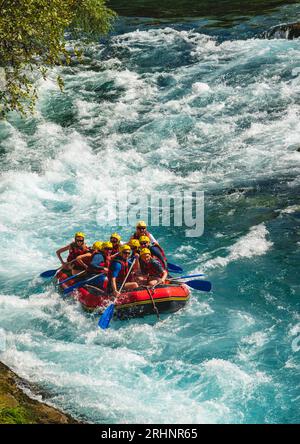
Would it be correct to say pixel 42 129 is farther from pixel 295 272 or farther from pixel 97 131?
pixel 295 272

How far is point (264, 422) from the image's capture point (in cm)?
978

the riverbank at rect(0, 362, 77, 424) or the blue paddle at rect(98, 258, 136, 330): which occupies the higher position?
the riverbank at rect(0, 362, 77, 424)

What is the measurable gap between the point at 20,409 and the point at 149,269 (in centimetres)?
520

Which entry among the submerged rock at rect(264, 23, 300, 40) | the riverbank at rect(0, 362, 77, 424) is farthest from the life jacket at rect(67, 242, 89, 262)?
the submerged rock at rect(264, 23, 300, 40)

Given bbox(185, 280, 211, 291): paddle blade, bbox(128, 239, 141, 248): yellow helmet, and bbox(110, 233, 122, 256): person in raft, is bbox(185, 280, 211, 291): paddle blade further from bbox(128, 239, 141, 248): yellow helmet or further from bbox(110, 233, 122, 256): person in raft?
bbox(110, 233, 122, 256): person in raft

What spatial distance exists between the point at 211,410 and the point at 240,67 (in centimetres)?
1591

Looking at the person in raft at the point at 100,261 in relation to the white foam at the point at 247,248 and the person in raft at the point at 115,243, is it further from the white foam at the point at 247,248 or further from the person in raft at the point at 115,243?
the white foam at the point at 247,248

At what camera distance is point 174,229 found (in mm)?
15766

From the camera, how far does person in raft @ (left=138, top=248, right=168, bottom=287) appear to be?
1295 centimetres

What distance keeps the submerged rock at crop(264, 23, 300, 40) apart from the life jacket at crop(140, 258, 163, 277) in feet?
48.9

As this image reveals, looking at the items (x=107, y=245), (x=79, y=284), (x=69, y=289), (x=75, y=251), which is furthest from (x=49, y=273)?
(x=107, y=245)

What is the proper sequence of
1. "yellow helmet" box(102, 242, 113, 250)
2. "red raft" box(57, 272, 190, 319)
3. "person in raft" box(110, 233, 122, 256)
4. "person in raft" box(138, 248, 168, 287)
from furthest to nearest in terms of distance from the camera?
"person in raft" box(110, 233, 122, 256) → "yellow helmet" box(102, 242, 113, 250) → "person in raft" box(138, 248, 168, 287) → "red raft" box(57, 272, 190, 319)

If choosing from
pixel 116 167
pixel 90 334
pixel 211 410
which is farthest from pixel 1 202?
pixel 211 410

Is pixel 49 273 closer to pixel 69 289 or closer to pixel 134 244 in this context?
pixel 69 289
